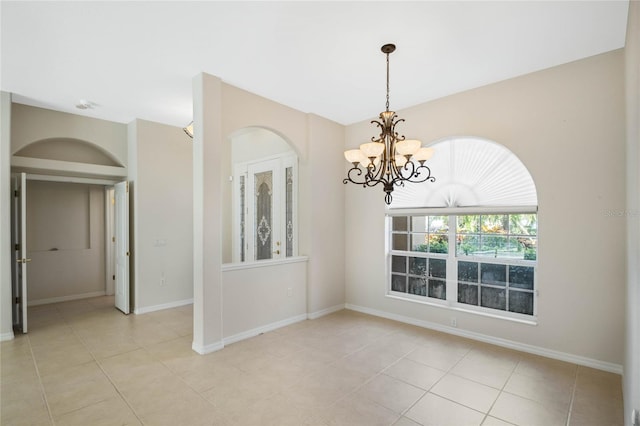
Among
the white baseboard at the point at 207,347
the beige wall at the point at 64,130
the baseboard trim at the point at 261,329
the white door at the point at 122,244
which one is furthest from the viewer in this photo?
the white door at the point at 122,244

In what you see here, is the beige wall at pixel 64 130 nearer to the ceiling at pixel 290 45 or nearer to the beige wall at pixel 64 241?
the ceiling at pixel 290 45

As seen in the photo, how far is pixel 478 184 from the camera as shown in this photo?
157 inches

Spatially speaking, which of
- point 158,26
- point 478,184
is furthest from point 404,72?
point 158,26

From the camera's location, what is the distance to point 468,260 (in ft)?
13.6

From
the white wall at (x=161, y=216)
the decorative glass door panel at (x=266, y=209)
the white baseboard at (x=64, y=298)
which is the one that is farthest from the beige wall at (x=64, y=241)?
the decorative glass door panel at (x=266, y=209)

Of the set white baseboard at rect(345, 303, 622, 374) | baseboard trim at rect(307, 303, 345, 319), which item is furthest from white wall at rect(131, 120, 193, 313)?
white baseboard at rect(345, 303, 622, 374)

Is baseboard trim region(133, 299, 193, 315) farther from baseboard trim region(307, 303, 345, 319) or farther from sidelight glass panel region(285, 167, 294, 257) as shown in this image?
baseboard trim region(307, 303, 345, 319)

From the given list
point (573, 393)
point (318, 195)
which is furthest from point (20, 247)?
point (573, 393)

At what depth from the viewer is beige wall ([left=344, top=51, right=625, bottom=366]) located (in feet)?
10.1

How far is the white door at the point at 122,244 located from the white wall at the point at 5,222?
134 cm

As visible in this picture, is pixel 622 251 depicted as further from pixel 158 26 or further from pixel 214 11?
pixel 158 26

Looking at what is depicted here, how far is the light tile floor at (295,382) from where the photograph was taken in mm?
2428

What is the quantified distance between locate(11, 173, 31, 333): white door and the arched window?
16.5 feet

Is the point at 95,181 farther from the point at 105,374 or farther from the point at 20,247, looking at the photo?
the point at 105,374
